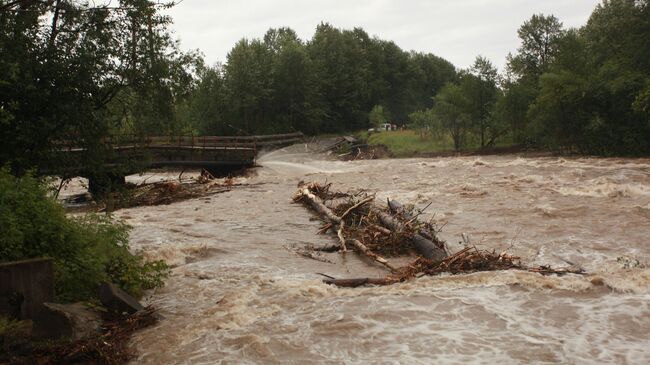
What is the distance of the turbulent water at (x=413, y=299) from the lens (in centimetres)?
633

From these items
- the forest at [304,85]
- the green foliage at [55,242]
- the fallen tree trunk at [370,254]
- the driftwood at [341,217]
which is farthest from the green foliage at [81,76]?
A: the fallen tree trunk at [370,254]

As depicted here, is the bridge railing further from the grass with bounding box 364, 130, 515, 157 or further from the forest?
the grass with bounding box 364, 130, 515, 157

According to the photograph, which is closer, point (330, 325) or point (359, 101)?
point (330, 325)

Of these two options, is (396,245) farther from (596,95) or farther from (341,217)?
(596,95)

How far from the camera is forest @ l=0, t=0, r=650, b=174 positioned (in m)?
11.1

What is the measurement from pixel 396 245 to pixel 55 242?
7.43m

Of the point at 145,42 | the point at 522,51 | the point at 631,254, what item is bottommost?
the point at 631,254

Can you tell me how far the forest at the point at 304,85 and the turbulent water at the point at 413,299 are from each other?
3.74 meters

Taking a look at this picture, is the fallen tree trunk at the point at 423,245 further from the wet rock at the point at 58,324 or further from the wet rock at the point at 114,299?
the wet rock at the point at 58,324

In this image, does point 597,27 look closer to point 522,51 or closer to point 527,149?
point 522,51

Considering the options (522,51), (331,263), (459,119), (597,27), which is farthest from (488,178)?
(522,51)

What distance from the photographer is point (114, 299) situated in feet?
23.8

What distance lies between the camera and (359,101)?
8244cm

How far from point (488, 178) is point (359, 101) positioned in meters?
57.4
